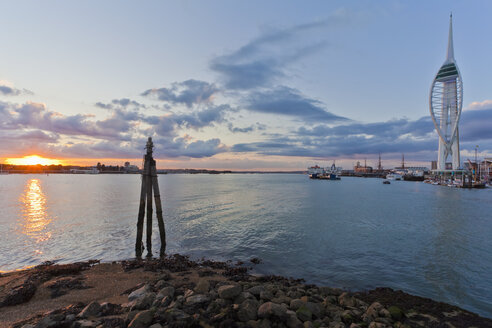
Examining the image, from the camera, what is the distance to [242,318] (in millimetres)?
6250

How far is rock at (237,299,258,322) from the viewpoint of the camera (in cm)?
627

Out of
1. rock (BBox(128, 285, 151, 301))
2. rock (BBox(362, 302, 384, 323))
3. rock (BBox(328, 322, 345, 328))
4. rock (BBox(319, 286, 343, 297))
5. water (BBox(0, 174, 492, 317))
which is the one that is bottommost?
water (BBox(0, 174, 492, 317))

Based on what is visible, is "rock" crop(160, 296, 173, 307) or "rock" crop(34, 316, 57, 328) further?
"rock" crop(160, 296, 173, 307)

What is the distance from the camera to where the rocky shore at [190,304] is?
624cm

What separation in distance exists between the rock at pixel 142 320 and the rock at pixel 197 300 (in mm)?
1091

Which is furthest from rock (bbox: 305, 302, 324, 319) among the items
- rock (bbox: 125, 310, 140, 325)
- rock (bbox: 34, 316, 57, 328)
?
rock (bbox: 34, 316, 57, 328)

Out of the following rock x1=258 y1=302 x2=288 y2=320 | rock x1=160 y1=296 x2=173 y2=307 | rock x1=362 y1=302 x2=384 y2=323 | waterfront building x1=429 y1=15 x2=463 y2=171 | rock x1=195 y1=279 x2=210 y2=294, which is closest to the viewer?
rock x1=258 y1=302 x2=288 y2=320

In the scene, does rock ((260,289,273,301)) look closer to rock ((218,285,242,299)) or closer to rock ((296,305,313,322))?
rock ((218,285,242,299))

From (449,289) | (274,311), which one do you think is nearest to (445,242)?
(449,289)

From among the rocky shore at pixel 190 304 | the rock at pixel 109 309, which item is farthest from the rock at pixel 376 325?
the rock at pixel 109 309

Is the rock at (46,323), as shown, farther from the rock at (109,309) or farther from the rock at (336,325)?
the rock at (336,325)

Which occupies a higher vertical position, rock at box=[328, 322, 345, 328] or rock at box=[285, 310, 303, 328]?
rock at box=[285, 310, 303, 328]

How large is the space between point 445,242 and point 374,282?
12.3 metres

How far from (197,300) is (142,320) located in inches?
59.3
